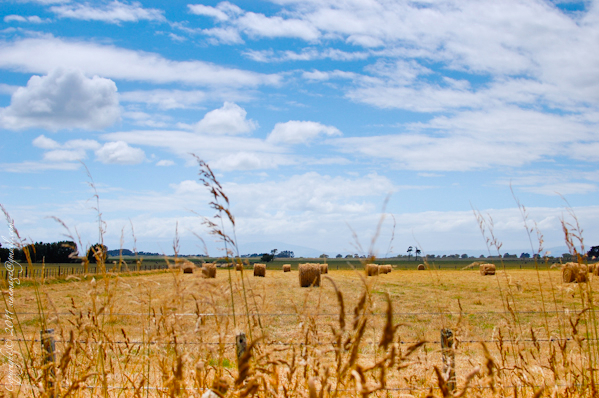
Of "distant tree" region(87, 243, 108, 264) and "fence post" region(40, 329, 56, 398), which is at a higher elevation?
"distant tree" region(87, 243, 108, 264)

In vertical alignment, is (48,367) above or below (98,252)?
below

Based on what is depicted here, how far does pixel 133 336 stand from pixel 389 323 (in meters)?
10.8

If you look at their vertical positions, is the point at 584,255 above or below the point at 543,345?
above

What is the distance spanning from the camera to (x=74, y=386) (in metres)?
1.69

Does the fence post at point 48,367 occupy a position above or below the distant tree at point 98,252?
below

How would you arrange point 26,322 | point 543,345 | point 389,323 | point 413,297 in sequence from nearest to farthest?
→ point 389,323
point 543,345
point 26,322
point 413,297

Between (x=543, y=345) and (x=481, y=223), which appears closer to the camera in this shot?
(x=481, y=223)

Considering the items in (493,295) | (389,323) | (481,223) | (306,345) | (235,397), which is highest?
(481,223)

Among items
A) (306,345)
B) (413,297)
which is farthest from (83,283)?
(413,297)

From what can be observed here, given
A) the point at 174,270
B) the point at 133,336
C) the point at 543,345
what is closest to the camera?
the point at 174,270

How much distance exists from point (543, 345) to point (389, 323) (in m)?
9.61

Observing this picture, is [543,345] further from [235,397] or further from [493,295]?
[493,295]

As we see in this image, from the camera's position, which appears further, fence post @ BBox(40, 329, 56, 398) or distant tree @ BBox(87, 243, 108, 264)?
distant tree @ BBox(87, 243, 108, 264)

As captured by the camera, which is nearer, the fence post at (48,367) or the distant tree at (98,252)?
the fence post at (48,367)
